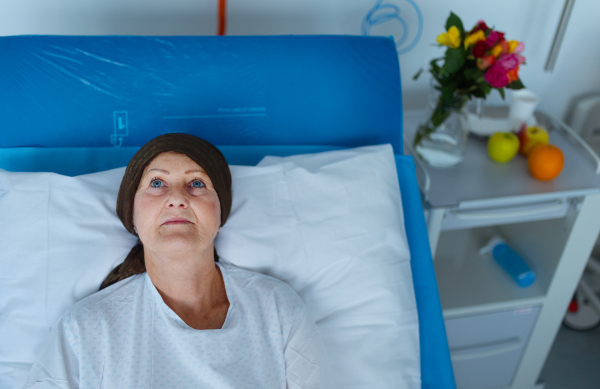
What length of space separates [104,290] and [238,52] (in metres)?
0.74

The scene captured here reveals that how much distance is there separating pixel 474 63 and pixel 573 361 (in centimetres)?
145

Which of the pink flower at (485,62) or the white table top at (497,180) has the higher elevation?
the pink flower at (485,62)

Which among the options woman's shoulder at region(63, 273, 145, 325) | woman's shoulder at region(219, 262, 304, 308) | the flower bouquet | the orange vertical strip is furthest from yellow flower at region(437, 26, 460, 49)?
woman's shoulder at region(63, 273, 145, 325)

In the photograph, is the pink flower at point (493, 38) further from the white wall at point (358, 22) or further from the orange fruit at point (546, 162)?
the orange fruit at point (546, 162)

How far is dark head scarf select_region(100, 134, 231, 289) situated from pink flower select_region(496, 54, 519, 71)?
812 millimetres

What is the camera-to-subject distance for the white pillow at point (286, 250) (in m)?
1.02

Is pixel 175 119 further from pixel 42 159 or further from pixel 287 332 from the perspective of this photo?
pixel 287 332

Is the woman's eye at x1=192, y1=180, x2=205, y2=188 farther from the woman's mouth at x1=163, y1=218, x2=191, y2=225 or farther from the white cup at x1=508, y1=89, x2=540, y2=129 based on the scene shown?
the white cup at x1=508, y1=89, x2=540, y2=129

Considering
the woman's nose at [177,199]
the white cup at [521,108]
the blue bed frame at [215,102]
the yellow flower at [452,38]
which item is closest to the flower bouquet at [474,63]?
the yellow flower at [452,38]

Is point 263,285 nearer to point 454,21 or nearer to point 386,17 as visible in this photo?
point 454,21

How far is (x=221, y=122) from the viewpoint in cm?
130

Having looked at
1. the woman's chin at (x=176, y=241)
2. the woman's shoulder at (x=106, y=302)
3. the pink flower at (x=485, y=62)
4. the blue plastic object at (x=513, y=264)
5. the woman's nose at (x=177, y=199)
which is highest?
the pink flower at (x=485, y=62)

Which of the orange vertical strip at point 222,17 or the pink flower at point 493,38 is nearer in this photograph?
the pink flower at point 493,38

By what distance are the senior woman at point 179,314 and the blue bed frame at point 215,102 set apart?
0.28 meters
